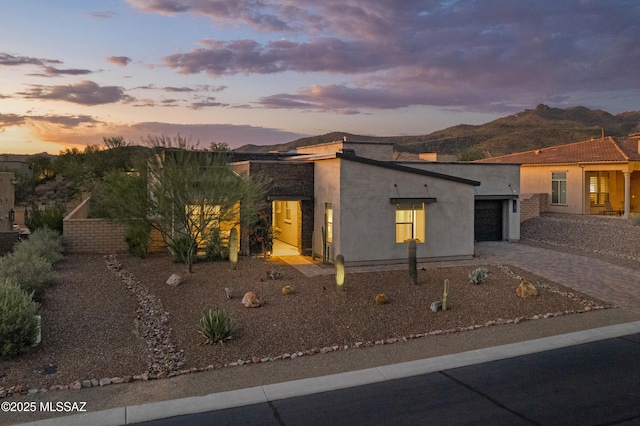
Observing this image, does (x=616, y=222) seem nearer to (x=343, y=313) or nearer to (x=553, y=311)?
(x=553, y=311)

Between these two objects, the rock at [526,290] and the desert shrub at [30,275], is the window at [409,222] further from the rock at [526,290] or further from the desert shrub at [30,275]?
the desert shrub at [30,275]

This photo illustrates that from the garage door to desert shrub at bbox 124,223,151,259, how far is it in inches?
592

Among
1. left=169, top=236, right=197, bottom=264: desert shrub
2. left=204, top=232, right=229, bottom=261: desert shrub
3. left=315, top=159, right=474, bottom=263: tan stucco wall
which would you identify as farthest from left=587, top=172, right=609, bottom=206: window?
left=169, top=236, right=197, bottom=264: desert shrub

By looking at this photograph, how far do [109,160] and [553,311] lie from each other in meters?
38.5

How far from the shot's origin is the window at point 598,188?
107 ft

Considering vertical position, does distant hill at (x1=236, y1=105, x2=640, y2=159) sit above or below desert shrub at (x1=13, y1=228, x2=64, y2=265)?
above

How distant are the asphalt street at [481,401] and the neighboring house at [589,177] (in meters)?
24.8

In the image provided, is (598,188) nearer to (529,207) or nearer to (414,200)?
(529,207)

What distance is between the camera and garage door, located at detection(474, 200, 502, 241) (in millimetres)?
25109

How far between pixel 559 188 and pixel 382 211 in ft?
65.4

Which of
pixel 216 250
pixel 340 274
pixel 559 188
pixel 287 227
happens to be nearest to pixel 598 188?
pixel 559 188

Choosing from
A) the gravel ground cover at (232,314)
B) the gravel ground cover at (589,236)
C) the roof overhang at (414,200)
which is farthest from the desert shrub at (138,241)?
the gravel ground cover at (589,236)

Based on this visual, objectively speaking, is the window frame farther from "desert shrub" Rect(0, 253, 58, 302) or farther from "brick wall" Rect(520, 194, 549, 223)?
"brick wall" Rect(520, 194, 549, 223)

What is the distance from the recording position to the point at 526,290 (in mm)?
13398
